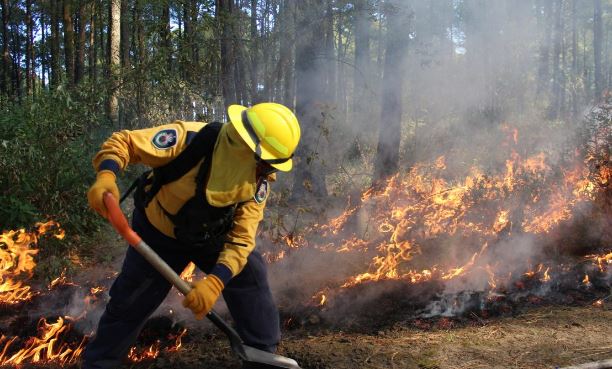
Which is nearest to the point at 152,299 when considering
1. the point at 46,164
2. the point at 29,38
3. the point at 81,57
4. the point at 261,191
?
the point at 261,191

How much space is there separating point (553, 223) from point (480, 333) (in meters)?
2.73

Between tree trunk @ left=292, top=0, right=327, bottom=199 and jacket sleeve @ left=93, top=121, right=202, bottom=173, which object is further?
tree trunk @ left=292, top=0, right=327, bottom=199

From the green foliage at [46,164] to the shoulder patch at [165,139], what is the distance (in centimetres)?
353

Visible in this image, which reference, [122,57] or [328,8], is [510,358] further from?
[122,57]

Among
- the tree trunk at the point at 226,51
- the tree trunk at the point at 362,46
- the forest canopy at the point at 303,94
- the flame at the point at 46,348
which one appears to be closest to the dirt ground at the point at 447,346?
the flame at the point at 46,348

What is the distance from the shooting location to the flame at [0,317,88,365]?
144 inches

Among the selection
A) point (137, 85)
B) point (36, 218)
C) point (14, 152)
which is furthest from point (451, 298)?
point (137, 85)

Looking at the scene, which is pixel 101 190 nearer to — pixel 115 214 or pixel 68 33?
pixel 115 214

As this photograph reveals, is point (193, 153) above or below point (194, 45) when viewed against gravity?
below

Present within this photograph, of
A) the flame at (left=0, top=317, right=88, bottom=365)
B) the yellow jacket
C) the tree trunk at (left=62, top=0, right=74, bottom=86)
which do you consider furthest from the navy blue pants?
the tree trunk at (left=62, top=0, right=74, bottom=86)

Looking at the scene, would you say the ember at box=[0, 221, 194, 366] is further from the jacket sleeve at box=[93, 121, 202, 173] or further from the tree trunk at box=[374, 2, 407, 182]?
the tree trunk at box=[374, 2, 407, 182]

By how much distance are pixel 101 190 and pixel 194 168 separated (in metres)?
0.52

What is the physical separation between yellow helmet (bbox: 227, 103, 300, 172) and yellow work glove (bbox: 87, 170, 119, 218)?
0.74m

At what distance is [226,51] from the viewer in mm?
8789
